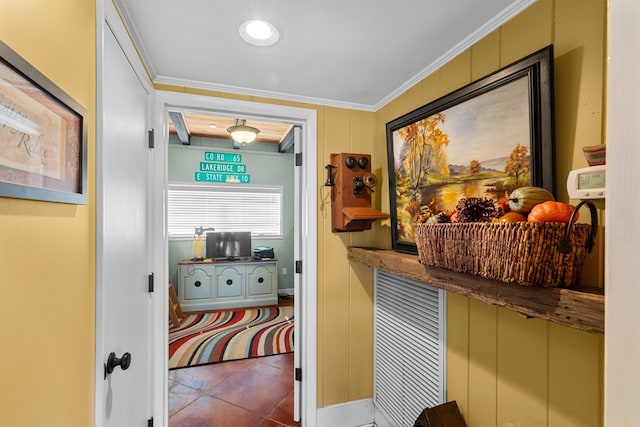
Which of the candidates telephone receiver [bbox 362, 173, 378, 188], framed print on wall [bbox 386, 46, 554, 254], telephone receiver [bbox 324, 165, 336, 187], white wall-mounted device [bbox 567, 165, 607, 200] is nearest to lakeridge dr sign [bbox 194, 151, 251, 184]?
telephone receiver [bbox 324, 165, 336, 187]

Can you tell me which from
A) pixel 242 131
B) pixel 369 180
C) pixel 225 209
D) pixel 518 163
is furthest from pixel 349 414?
pixel 225 209

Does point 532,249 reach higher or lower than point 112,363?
higher

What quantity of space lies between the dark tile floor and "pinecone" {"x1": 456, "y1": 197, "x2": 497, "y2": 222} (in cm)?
200

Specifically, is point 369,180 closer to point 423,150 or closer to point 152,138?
point 423,150

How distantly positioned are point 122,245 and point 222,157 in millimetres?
3773

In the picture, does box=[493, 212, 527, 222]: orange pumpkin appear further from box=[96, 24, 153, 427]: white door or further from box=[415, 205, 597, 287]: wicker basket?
box=[96, 24, 153, 427]: white door

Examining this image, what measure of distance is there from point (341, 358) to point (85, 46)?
7.08 ft

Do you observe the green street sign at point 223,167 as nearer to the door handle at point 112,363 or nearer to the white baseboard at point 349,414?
the white baseboard at point 349,414

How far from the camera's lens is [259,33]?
1.34 metres

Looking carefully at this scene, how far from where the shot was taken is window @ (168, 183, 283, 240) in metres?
4.64

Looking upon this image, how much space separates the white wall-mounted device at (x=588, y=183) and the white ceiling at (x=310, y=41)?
2.49ft

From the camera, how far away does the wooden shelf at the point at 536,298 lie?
0.73 metres

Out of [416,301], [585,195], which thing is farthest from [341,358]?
[585,195]

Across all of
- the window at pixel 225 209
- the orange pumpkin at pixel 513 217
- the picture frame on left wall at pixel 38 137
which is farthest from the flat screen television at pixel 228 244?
the orange pumpkin at pixel 513 217
